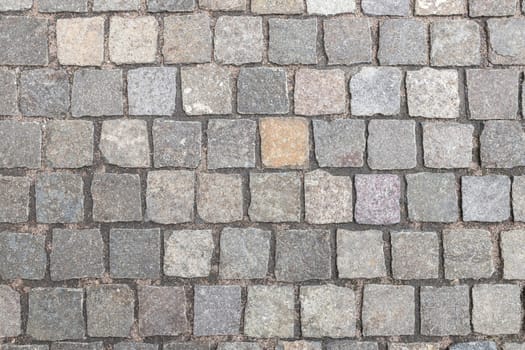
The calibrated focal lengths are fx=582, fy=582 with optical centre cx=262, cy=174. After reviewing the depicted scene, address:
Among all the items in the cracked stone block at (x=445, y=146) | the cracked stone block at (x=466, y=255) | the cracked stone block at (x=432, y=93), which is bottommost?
the cracked stone block at (x=466, y=255)

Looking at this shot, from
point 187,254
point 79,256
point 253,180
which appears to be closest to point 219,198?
point 253,180

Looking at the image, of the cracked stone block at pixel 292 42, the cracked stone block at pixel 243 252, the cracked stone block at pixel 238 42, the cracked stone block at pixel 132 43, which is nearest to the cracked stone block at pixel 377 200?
the cracked stone block at pixel 243 252

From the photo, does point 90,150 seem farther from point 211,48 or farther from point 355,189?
point 355,189

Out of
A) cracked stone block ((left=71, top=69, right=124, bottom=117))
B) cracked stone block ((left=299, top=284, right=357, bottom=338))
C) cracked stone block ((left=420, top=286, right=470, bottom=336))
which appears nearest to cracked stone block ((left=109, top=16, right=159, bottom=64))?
cracked stone block ((left=71, top=69, right=124, bottom=117))

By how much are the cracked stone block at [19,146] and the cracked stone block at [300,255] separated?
115cm

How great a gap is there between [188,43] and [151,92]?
0.28 meters

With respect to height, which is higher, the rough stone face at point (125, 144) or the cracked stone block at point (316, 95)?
the cracked stone block at point (316, 95)

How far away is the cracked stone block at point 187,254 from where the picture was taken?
2.59m

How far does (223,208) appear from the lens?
260 centimetres

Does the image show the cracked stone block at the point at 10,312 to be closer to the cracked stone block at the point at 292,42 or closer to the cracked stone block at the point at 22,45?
the cracked stone block at the point at 22,45

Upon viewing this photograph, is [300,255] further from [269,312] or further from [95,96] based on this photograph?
[95,96]

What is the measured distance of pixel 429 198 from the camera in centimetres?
262

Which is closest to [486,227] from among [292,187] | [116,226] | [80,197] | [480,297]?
[480,297]

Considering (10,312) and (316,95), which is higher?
(316,95)
